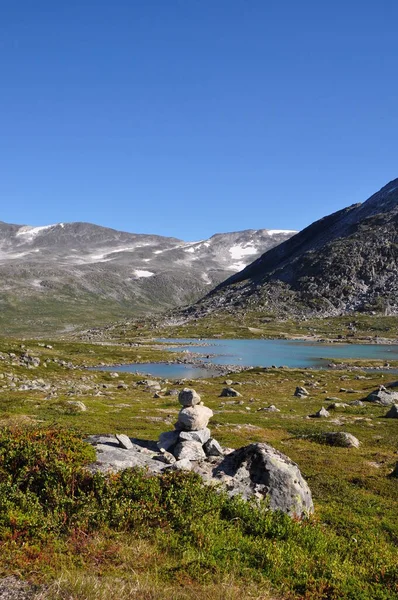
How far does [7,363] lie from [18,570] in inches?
3161

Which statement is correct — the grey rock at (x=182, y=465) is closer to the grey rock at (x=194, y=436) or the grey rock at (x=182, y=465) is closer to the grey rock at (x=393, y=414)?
the grey rock at (x=194, y=436)

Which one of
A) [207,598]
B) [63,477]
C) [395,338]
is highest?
[63,477]

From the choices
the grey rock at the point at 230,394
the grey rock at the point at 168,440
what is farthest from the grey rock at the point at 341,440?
the grey rock at the point at 230,394

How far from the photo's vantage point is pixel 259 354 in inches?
5694

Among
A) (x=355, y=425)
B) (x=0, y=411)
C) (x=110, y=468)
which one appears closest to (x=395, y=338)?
(x=355, y=425)

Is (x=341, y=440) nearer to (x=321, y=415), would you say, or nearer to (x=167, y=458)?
(x=321, y=415)

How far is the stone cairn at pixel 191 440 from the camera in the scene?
2047 centimetres

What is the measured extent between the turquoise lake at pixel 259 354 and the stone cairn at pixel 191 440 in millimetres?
75380

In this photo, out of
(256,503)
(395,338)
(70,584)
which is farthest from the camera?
(395,338)

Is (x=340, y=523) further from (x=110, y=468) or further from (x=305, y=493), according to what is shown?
(x=110, y=468)

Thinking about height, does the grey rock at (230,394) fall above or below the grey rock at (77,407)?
below

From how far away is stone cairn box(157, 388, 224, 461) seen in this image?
20469mm

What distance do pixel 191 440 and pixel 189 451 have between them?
1.36 metres

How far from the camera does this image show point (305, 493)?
1727 centimetres
